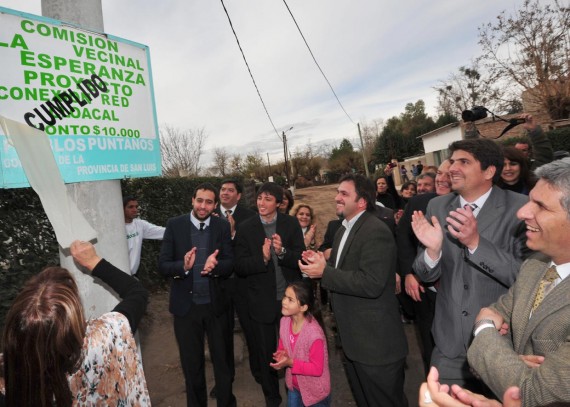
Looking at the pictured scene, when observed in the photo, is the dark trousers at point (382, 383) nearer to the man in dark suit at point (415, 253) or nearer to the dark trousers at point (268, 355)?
the man in dark suit at point (415, 253)

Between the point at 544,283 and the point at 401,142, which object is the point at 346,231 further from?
the point at 401,142

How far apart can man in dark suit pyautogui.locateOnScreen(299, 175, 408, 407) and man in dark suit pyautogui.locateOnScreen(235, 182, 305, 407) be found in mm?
800

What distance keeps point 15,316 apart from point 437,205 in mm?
2525

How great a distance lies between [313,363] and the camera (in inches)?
107

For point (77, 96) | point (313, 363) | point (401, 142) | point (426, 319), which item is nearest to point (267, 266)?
point (313, 363)

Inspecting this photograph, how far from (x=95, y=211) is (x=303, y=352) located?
1875 millimetres

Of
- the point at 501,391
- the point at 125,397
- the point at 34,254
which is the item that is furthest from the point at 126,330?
the point at 34,254

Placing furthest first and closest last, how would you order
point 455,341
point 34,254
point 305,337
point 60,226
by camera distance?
point 34,254
point 305,337
point 455,341
point 60,226

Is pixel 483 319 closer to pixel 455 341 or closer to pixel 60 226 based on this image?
pixel 455 341

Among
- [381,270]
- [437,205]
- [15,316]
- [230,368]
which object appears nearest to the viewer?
[15,316]

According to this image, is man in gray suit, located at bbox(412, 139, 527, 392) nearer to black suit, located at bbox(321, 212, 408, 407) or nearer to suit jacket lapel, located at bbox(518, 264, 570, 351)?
black suit, located at bbox(321, 212, 408, 407)

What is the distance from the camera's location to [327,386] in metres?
2.77

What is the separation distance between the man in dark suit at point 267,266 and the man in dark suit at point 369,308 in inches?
31.5

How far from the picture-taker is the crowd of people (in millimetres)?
1274
